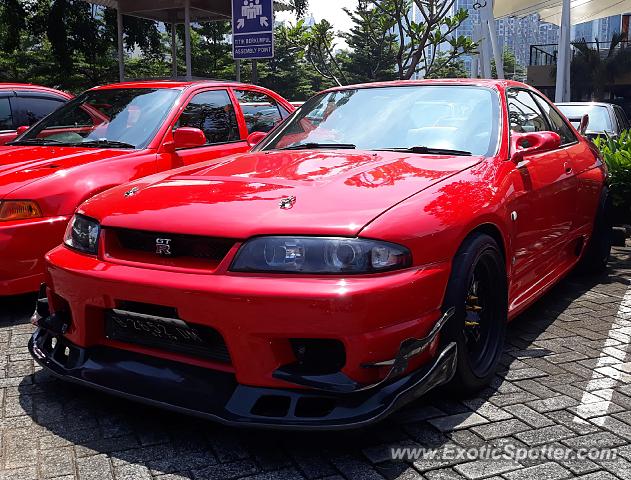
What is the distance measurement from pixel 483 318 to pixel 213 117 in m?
3.38

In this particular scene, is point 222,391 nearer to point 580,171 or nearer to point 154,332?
point 154,332

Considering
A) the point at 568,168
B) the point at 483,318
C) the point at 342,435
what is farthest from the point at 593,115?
the point at 342,435

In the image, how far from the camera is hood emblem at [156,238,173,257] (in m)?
2.87

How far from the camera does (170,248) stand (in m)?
2.87

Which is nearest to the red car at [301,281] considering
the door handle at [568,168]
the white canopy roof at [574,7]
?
the door handle at [568,168]

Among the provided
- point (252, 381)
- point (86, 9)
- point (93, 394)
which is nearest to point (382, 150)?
point (252, 381)

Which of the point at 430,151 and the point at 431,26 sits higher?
the point at 431,26

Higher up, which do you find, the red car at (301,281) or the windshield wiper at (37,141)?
the windshield wiper at (37,141)

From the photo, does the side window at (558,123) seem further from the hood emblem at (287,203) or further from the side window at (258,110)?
the hood emblem at (287,203)

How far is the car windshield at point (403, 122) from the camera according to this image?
12.4 ft

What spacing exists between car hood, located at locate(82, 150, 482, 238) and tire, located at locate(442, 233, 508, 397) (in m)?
0.37

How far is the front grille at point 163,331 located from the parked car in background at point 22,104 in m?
4.81

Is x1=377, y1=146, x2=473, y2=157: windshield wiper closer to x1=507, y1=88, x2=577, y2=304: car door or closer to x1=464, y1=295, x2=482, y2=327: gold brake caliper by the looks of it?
Result: x1=507, y1=88, x2=577, y2=304: car door

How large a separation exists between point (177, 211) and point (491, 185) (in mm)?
1492
